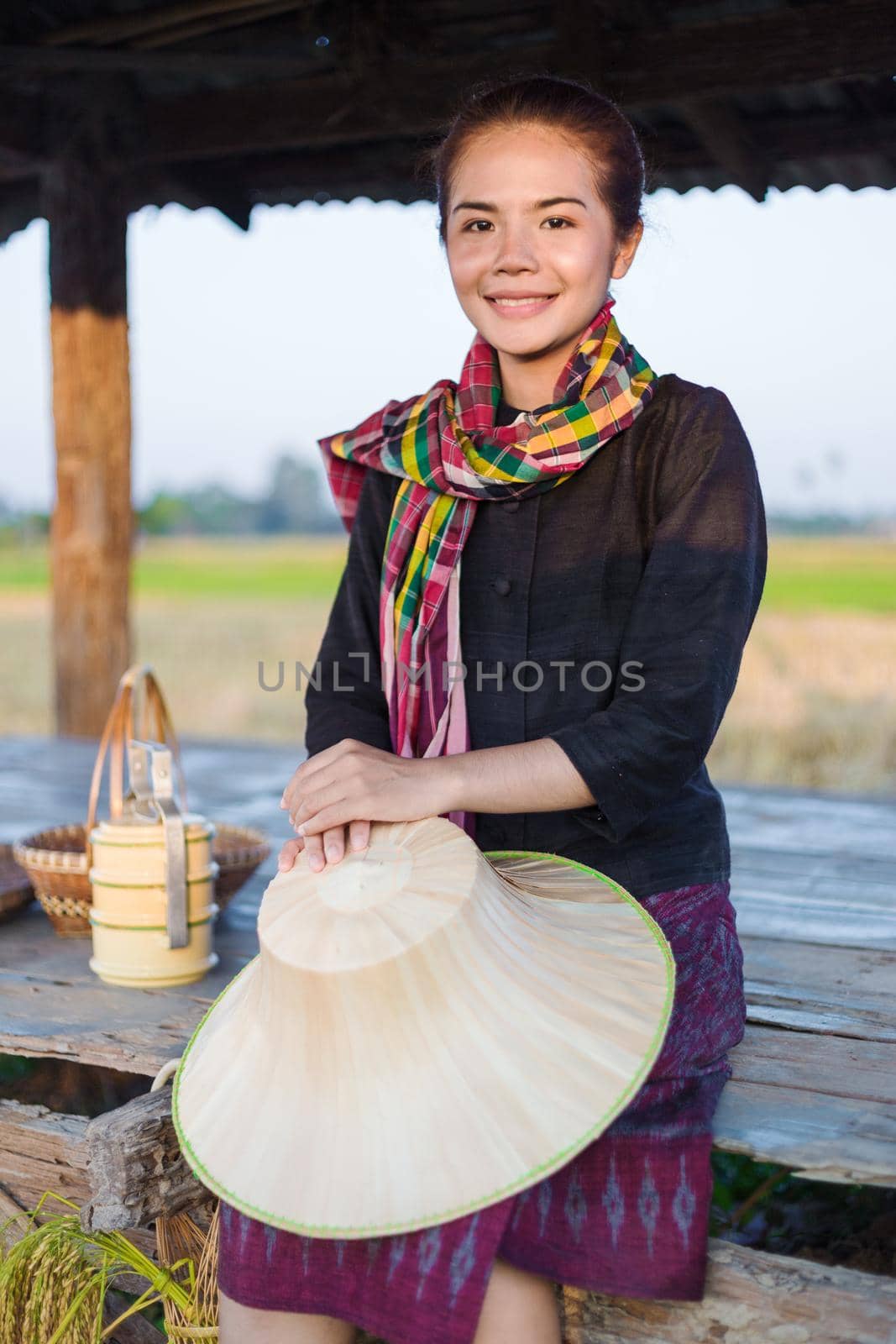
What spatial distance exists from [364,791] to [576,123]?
2.88ft

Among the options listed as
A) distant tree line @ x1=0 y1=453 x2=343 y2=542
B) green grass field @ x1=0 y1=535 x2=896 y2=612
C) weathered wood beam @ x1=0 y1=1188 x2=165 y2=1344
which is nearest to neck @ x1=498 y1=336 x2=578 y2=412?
weathered wood beam @ x1=0 y1=1188 x2=165 y2=1344

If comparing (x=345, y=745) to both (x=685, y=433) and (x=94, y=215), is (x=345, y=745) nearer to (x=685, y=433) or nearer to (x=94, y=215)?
(x=685, y=433)

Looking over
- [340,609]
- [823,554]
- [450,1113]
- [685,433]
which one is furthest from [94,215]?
[823,554]

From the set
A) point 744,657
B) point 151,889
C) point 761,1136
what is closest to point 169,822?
point 151,889

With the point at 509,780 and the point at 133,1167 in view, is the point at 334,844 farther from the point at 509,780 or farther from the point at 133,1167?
the point at 133,1167

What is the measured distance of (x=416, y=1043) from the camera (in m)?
1.28

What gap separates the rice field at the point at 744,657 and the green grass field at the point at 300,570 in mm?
65

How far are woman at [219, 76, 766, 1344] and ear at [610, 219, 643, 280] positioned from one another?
0.01 m

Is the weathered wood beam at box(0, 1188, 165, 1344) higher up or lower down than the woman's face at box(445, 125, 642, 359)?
lower down

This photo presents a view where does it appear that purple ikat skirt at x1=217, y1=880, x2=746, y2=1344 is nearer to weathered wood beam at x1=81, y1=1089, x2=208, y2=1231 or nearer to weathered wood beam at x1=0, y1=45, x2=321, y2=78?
weathered wood beam at x1=81, y1=1089, x2=208, y2=1231

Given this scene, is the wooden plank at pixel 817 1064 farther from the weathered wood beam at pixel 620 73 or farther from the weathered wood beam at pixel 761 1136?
the weathered wood beam at pixel 620 73

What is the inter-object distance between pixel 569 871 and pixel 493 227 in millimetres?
832

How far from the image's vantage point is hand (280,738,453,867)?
1.44 metres

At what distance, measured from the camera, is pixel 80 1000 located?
2.03 meters
